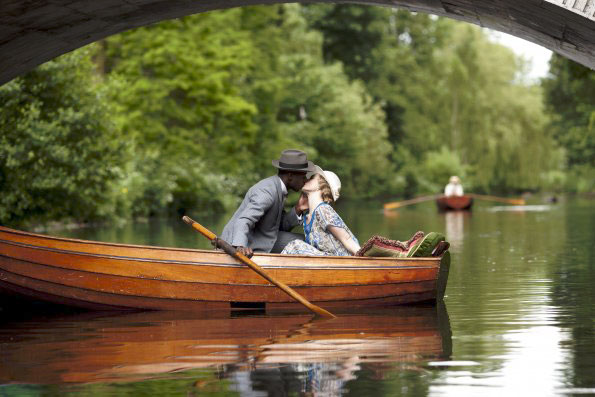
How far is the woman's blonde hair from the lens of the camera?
10.9 meters

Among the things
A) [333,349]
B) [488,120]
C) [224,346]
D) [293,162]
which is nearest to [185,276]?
[293,162]

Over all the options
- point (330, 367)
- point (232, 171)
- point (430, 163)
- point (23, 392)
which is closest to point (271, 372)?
point (330, 367)

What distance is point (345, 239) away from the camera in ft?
36.0

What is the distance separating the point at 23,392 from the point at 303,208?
15.7 feet

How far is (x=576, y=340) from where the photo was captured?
8430 mm

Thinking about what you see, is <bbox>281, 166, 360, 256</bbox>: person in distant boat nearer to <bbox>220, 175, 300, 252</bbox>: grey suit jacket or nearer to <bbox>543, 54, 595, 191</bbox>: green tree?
<bbox>220, 175, 300, 252</bbox>: grey suit jacket

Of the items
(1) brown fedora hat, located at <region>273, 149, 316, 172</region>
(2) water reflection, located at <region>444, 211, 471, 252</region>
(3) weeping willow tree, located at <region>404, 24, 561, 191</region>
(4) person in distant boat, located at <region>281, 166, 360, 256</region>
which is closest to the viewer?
(1) brown fedora hat, located at <region>273, 149, 316, 172</region>

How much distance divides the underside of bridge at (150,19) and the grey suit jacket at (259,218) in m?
2.62

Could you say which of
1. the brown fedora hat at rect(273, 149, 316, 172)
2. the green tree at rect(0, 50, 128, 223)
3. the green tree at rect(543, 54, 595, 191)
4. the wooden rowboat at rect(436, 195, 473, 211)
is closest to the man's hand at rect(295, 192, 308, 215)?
the brown fedora hat at rect(273, 149, 316, 172)

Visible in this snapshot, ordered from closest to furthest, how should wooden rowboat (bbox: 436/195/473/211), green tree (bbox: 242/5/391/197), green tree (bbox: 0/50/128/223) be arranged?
1. green tree (bbox: 0/50/128/223)
2. wooden rowboat (bbox: 436/195/473/211)
3. green tree (bbox: 242/5/391/197)

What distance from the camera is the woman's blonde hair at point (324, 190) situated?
10.9 metres

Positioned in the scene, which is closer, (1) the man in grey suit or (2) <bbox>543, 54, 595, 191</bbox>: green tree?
(1) the man in grey suit

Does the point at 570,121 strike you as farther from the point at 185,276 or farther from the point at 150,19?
the point at 185,276

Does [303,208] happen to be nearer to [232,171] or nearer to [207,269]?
[207,269]
